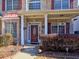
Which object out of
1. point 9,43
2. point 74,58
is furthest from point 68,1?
point 74,58

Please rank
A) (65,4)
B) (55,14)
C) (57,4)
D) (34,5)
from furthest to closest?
1. (34,5)
2. (57,4)
3. (65,4)
4. (55,14)

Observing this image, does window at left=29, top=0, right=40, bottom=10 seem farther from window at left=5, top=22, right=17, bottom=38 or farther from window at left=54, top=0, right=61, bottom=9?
window at left=5, top=22, right=17, bottom=38

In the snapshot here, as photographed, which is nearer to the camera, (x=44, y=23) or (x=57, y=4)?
(x=44, y=23)

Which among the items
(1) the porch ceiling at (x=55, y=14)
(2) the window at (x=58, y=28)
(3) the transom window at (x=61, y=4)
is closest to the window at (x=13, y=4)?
(1) the porch ceiling at (x=55, y=14)

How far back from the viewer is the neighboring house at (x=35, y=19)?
2447cm

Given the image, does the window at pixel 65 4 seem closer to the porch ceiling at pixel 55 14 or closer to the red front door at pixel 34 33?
the porch ceiling at pixel 55 14

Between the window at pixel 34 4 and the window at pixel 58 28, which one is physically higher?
the window at pixel 34 4

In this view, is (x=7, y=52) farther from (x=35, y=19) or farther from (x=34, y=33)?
(x=34, y=33)

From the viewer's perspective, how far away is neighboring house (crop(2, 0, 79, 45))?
24467 mm

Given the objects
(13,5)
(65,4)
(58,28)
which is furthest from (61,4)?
(13,5)

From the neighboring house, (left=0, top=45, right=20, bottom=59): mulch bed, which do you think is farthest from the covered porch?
(left=0, top=45, right=20, bottom=59): mulch bed

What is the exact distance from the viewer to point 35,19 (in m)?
26.2

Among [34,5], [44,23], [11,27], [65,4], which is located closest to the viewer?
[44,23]

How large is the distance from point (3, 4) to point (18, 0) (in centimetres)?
194
